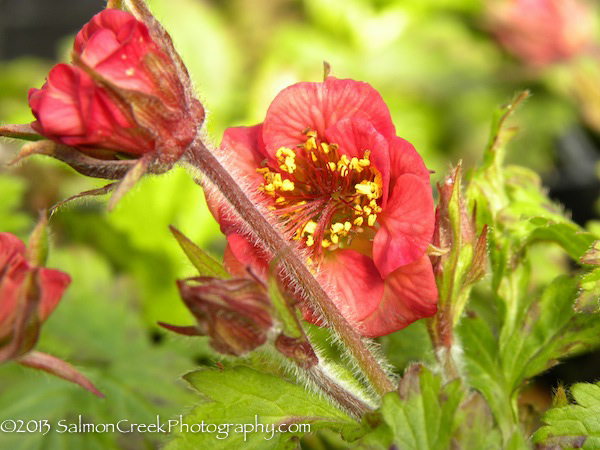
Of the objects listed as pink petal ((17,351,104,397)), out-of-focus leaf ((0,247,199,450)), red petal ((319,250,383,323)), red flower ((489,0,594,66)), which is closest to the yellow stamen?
red petal ((319,250,383,323))

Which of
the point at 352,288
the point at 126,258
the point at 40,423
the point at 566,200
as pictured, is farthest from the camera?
the point at 566,200

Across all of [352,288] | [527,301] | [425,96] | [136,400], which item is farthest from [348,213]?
[425,96]

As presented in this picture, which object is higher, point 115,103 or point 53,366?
point 115,103

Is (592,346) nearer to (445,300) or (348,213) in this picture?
(445,300)

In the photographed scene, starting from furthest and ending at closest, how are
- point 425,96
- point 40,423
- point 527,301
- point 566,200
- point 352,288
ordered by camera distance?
point 425,96 → point 566,200 → point 40,423 → point 527,301 → point 352,288

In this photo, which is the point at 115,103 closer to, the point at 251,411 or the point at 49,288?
the point at 49,288

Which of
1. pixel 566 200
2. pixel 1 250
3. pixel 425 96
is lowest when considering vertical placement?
pixel 566 200

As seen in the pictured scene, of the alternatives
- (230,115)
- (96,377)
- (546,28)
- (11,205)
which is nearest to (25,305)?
(96,377)
